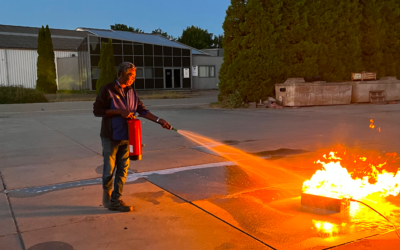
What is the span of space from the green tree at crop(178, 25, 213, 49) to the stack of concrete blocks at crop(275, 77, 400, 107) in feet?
183

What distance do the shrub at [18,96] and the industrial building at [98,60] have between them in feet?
36.4

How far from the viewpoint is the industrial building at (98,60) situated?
113ft

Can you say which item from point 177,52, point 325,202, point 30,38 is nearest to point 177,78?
point 177,52

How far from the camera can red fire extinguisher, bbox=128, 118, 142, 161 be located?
171 inches

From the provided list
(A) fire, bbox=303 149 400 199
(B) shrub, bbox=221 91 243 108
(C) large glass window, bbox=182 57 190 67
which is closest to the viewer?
(A) fire, bbox=303 149 400 199

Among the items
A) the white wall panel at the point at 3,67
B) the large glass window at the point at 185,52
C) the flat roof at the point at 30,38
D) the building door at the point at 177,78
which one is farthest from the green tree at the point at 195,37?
the white wall panel at the point at 3,67

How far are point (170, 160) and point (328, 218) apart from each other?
370cm

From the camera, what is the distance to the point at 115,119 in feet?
14.3

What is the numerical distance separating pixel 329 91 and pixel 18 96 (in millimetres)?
17865

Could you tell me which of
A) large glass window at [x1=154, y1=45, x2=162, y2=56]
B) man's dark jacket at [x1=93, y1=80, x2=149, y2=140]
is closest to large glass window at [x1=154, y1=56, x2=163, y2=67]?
large glass window at [x1=154, y1=45, x2=162, y2=56]

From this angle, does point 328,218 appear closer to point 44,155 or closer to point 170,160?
point 170,160

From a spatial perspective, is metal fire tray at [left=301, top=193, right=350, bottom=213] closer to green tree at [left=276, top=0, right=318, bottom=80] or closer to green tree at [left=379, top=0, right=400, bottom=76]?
green tree at [left=276, top=0, right=318, bottom=80]

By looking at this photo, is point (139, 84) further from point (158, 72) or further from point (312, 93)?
point (312, 93)

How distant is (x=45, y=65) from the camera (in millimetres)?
31125
